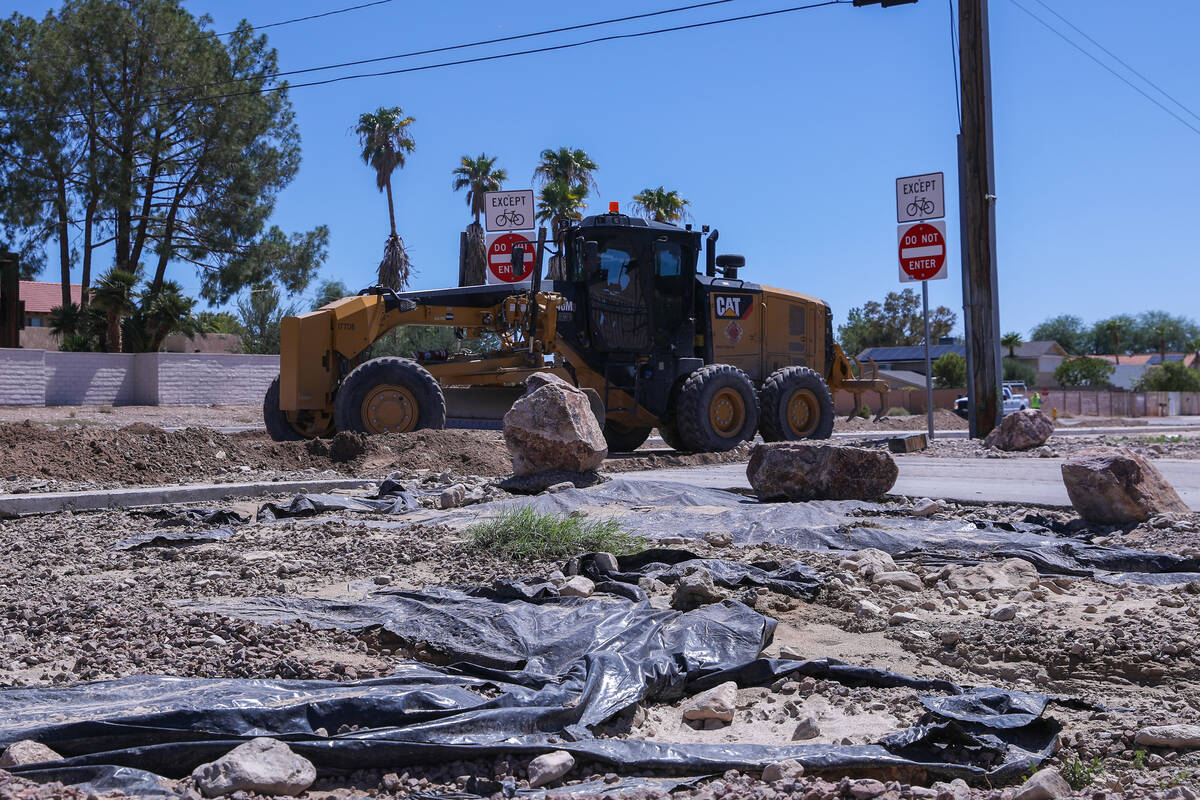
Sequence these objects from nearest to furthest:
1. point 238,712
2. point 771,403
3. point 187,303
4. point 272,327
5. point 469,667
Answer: point 238,712 < point 469,667 < point 771,403 < point 187,303 < point 272,327

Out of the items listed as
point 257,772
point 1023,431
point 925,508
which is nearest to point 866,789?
point 257,772

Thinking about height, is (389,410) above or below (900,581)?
above

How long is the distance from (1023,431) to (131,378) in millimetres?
24987

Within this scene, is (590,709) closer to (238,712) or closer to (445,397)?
(238,712)

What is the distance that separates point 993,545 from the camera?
643 centimetres

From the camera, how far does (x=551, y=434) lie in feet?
33.2

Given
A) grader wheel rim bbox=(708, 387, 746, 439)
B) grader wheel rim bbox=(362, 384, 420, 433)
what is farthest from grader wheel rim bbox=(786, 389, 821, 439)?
grader wheel rim bbox=(362, 384, 420, 433)

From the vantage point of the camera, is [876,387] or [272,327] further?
[272,327]

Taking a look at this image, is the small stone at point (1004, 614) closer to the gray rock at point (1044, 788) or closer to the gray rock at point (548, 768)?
the gray rock at point (1044, 788)

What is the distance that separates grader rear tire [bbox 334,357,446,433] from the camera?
42.1 feet

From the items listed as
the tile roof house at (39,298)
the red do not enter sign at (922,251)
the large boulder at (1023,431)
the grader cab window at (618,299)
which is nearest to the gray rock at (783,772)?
the grader cab window at (618,299)

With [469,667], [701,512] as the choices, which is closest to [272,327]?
[701,512]

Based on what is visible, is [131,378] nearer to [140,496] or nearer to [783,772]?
[140,496]

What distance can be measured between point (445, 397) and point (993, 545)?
9.09 meters
